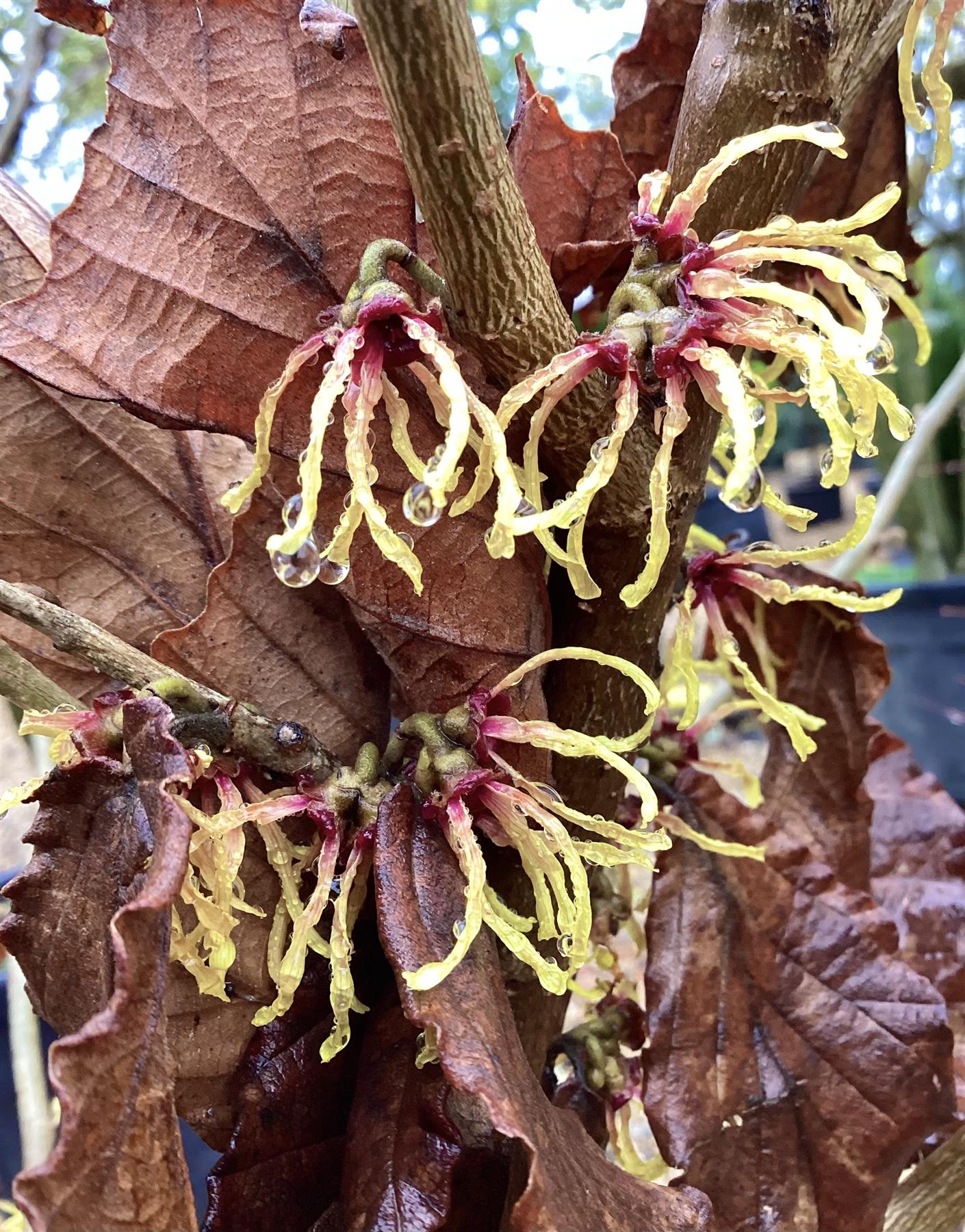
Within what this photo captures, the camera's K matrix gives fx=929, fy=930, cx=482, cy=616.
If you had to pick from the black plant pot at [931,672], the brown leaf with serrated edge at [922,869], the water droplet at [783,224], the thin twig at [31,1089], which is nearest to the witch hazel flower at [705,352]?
the water droplet at [783,224]

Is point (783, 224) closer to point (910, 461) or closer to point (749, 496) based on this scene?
point (749, 496)

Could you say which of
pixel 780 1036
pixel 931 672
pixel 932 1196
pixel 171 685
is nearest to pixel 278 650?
pixel 171 685

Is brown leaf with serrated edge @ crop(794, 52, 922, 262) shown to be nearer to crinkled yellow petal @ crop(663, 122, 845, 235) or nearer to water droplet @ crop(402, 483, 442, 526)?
crinkled yellow petal @ crop(663, 122, 845, 235)

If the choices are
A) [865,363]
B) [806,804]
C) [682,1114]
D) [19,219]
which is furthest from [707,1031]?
[19,219]

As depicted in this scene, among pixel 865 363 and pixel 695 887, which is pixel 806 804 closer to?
pixel 695 887

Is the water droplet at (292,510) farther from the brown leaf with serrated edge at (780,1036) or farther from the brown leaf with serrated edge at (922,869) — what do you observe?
the brown leaf with serrated edge at (922,869)

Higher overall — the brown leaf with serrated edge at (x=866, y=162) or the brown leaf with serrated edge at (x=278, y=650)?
the brown leaf with serrated edge at (x=866, y=162)

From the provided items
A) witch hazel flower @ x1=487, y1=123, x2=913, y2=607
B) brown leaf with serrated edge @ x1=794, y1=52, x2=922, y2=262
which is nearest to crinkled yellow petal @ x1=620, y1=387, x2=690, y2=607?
witch hazel flower @ x1=487, y1=123, x2=913, y2=607
